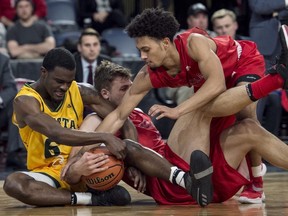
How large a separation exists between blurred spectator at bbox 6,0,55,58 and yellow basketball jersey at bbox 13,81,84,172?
405cm

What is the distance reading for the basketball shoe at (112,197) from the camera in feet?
21.4

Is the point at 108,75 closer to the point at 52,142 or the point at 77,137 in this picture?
the point at 52,142

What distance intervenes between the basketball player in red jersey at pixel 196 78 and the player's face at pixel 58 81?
41 cm

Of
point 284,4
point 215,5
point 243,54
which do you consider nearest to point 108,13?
point 215,5

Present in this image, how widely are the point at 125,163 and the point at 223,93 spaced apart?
0.83 meters

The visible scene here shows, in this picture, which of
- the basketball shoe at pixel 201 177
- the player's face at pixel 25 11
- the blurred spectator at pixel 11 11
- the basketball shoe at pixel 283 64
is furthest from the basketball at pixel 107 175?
the blurred spectator at pixel 11 11

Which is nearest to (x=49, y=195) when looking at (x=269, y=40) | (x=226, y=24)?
(x=269, y=40)

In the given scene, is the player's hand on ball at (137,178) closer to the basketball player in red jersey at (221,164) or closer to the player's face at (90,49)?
the basketball player in red jersey at (221,164)

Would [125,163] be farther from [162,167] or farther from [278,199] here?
[278,199]

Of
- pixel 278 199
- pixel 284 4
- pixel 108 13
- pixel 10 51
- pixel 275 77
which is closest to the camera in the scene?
pixel 275 77

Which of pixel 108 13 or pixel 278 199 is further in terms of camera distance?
pixel 108 13

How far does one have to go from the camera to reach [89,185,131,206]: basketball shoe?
652 centimetres

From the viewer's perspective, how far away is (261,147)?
249 inches

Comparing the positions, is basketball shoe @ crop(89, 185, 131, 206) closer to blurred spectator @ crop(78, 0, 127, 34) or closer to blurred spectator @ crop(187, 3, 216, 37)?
blurred spectator @ crop(187, 3, 216, 37)
